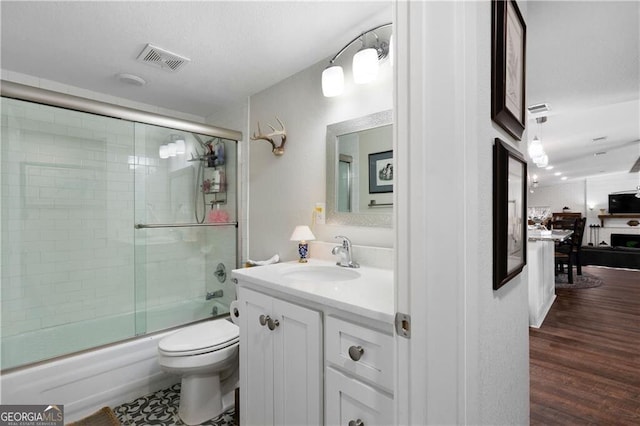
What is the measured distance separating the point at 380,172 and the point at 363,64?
600mm

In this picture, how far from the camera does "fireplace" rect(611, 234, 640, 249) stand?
807cm

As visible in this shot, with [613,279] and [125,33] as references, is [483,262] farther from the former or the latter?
[613,279]

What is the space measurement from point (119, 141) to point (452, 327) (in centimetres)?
→ 240

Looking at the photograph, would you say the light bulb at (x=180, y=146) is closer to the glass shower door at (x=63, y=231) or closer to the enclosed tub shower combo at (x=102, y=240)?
the enclosed tub shower combo at (x=102, y=240)

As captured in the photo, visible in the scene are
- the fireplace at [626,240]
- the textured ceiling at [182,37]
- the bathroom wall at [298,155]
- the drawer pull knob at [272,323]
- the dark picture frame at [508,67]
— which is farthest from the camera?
the fireplace at [626,240]

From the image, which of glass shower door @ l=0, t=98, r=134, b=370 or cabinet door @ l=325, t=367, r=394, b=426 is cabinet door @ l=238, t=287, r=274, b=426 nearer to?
cabinet door @ l=325, t=367, r=394, b=426

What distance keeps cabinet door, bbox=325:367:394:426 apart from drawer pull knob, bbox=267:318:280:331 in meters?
0.29

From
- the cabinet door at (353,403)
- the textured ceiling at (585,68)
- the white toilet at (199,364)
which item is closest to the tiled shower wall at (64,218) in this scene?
the white toilet at (199,364)

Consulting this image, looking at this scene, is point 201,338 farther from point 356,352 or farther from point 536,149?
point 536,149

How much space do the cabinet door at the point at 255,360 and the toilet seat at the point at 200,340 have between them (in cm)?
36

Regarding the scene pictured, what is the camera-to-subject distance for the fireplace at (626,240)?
807 cm

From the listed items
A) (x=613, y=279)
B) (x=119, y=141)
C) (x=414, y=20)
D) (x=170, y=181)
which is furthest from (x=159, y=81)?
(x=613, y=279)

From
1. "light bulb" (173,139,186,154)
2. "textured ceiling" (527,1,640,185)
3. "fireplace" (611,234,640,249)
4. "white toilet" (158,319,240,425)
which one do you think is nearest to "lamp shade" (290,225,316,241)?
"white toilet" (158,319,240,425)

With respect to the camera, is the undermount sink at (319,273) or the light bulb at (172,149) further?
the light bulb at (172,149)
